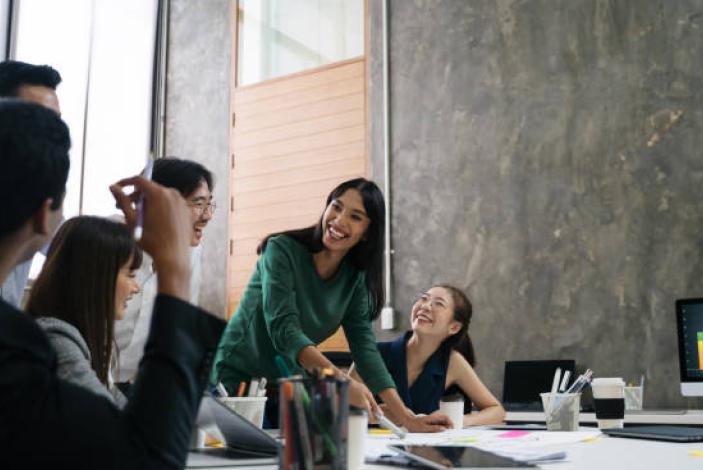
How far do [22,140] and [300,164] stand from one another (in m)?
4.38

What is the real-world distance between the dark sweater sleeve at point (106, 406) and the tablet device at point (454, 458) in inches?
18.1

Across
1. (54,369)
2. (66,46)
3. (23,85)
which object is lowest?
(54,369)

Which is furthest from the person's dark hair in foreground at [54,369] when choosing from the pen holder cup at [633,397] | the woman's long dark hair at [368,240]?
the pen holder cup at [633,397]

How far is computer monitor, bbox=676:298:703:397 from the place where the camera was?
9.68ft

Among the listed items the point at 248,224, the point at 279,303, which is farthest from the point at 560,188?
the point at 279,303

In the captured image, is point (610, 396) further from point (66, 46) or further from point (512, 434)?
point (66, 46)

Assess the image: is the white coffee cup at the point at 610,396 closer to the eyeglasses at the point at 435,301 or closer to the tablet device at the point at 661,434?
the tablet device at the point at 661,434

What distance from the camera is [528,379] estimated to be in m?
3.90

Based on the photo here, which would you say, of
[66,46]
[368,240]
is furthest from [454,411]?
[66,46]

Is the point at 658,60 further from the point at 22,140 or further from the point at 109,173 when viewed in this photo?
the point at 22,140

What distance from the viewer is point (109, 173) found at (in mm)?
5340

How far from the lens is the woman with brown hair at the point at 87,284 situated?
1.23 metres

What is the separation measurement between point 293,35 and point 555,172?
215 cm

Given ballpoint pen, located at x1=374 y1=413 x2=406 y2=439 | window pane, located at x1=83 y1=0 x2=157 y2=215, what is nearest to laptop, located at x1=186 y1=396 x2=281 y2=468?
ballpoint pen, located at x1=374 y1=413 x2=406 y2=439
